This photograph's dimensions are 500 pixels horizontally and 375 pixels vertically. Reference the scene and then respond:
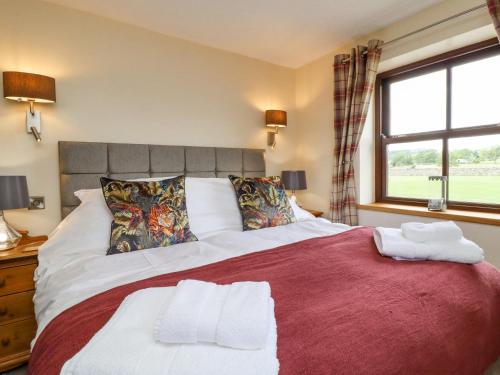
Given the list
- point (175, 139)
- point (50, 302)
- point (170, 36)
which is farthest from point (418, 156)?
point (50, 302)

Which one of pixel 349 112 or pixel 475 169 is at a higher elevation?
pixel 349 112

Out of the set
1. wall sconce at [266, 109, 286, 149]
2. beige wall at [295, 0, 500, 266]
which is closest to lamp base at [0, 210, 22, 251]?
wall sconce at [266, 109, 286, 149]

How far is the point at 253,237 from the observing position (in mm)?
1756

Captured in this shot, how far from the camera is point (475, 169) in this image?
2.30 metres

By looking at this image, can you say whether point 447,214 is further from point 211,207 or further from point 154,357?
point 154,357

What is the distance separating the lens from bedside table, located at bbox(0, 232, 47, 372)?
1480 millimetres

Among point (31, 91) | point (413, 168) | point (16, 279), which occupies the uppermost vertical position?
point (31, 91)

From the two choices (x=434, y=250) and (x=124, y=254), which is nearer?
(x=434, y=250)

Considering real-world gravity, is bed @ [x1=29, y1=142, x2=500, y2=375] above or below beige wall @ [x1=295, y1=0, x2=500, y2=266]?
below

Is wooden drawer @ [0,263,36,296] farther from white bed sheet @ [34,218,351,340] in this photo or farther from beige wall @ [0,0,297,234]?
beige wall @ [0,0,297,234]

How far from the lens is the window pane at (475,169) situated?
2208 millimetres

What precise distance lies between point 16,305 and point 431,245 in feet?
7.39

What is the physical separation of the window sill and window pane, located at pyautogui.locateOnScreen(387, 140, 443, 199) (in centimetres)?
20

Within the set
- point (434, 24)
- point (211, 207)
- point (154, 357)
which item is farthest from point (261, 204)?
point (434, 24)
